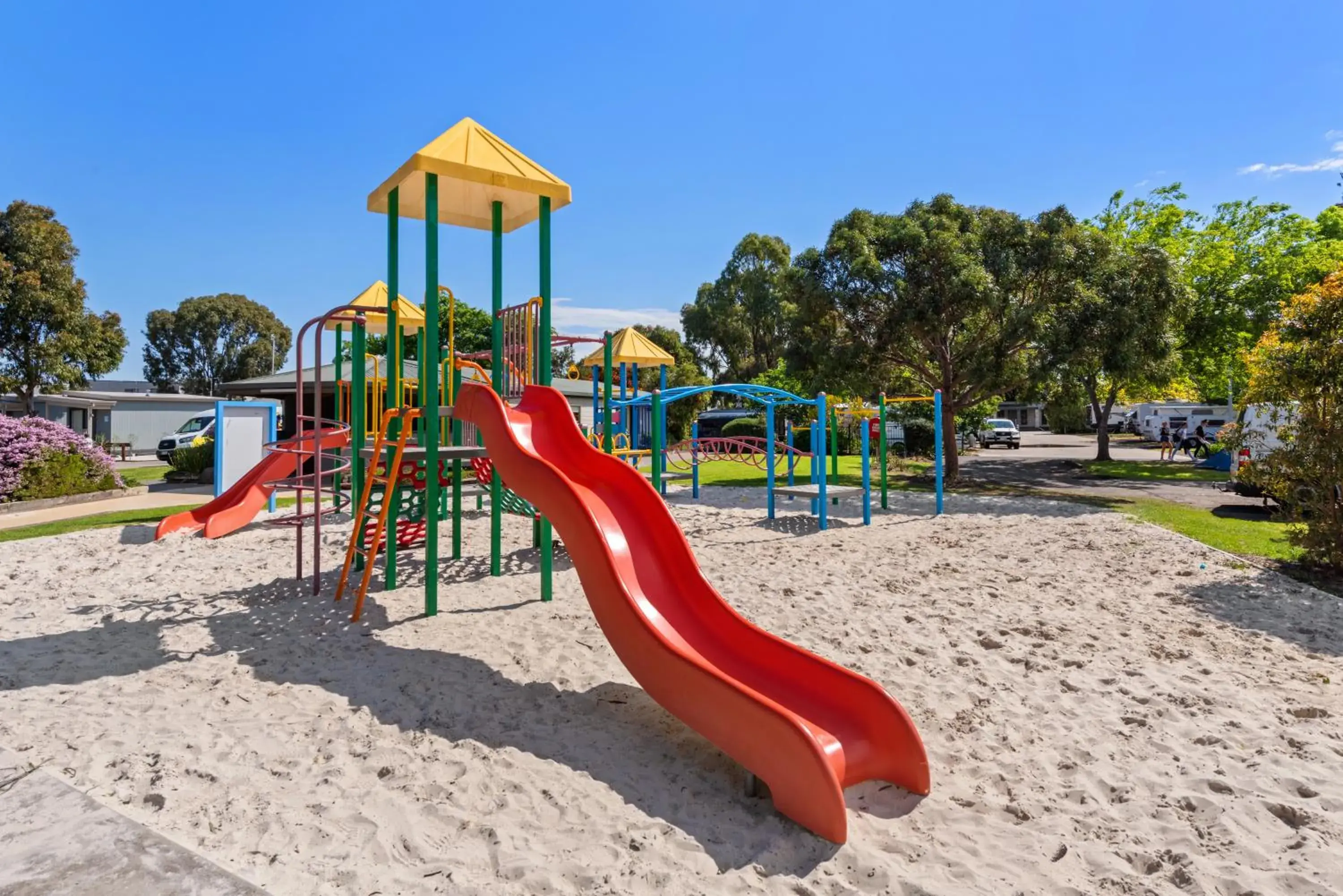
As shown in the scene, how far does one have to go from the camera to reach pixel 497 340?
7.25 meters

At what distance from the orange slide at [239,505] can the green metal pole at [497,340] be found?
2.84m

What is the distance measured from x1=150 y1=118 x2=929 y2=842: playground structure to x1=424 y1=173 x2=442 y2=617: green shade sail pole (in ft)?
0.05

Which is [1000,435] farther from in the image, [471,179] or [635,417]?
[471,179]

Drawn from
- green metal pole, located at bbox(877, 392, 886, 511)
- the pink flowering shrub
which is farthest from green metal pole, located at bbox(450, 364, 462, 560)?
the pink flowering shrub

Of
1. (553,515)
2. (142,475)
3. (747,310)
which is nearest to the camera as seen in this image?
(553,515)

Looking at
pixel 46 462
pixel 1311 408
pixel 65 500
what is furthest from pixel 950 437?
pixel 46 462

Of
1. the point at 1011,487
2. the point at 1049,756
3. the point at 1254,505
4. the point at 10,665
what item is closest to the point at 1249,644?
the point at 1049,756

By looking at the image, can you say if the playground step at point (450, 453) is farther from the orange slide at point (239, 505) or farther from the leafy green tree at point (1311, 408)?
the leafy green tree at point (1311, 408)

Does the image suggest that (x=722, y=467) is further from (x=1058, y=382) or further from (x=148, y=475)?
(x=148, y=475)

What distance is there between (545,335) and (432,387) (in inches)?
46.7

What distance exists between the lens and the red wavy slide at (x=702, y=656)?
3188 millimetres

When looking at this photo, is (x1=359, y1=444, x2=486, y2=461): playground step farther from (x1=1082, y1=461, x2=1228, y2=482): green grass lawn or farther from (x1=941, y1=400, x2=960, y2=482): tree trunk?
(x1=1082, y1=461, x2=1228, y2=482): green grass lawn

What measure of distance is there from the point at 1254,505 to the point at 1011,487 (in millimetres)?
4621

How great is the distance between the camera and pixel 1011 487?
17.0m
